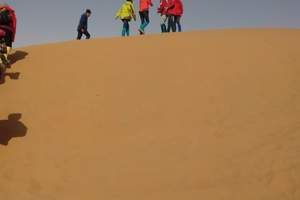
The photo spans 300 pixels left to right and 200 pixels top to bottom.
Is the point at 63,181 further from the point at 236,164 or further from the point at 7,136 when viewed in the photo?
the point at 236,164

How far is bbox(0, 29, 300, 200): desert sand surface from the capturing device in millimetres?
6980

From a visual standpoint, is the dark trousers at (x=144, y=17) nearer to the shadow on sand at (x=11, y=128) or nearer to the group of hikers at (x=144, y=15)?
the group of hikers at (x=144, y=15)

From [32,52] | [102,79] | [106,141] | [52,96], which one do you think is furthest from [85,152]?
[32,52]

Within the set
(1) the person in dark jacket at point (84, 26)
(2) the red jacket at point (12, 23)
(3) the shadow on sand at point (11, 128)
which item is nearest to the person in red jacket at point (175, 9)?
(1) the person in dark jacket at point (84, 26)

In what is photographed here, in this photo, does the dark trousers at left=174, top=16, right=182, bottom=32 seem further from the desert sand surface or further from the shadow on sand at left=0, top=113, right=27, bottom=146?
the shadow on sand at left=0, top=113, right=27, bottom=146

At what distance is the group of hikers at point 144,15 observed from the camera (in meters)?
14.5

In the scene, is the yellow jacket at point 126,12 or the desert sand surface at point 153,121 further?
the yellow jacket at point 126,12

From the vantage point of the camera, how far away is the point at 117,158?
7688 mm

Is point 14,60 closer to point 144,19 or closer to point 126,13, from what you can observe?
point 126,13

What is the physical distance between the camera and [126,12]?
14.5 m

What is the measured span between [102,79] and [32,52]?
284 cm

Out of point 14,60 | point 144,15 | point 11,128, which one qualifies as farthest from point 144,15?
point 11,128

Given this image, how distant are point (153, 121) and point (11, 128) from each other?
2.53 m

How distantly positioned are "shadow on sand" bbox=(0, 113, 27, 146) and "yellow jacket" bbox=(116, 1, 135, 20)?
628 cm
